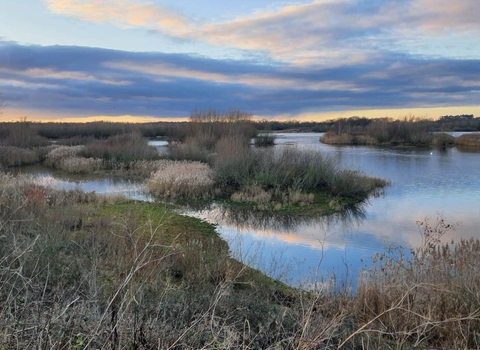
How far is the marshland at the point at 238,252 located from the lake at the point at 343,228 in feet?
0.24

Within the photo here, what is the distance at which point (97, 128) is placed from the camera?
177ft

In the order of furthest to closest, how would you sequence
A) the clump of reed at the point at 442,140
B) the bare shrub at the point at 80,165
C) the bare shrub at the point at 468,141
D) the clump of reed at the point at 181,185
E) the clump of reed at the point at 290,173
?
the clump of reed at the point at 442,140
the bare shrub at the point at 468,141
the bare shrub at the point at 80,165
the clump of reed at the point at 290,173
the clump of reed at the point at 181,185

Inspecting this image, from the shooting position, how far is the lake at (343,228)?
9109 millimetres

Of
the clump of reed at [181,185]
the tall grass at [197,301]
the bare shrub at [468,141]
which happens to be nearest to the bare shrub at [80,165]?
the clump of reed at [181,185]

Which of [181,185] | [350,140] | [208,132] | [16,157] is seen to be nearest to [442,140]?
[350,140]

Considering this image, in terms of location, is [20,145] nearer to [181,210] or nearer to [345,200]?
[181,210]

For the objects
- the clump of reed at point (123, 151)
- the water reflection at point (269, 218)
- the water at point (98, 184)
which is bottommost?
the water reflection at point (269, 218)

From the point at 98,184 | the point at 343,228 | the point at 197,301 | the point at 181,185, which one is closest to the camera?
the point at 197,301

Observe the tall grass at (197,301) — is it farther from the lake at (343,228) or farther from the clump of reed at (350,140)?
the clump of reed at (350,140)

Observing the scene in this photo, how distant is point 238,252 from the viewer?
372 inches

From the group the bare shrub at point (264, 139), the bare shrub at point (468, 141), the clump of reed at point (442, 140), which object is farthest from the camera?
the clump of reed at point (442, 140)

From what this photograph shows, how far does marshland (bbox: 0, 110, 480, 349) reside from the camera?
3.53 m

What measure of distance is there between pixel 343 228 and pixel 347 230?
0.99ft

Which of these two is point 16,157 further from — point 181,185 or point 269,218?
point 269,218
